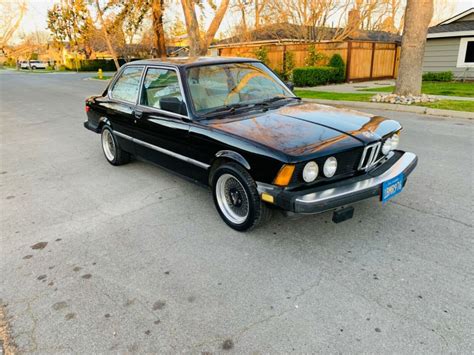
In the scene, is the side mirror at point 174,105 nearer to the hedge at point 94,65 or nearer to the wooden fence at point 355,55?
the wooden fence at point 355,55

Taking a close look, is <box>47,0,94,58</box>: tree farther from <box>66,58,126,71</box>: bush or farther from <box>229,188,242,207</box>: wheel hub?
<box>229,188,242,207</box>: wheel hub

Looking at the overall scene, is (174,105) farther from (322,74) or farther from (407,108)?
(322,74)

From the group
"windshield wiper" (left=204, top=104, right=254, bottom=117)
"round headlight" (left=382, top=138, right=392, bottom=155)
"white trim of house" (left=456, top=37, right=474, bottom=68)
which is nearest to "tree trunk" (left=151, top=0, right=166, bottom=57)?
"white trim of house" (left=456, top=37, right=474, bottom=68)

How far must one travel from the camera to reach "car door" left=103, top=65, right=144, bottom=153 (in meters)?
4.85

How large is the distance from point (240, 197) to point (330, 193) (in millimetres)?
900

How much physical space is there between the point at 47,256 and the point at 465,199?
4.33m

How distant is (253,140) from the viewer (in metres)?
3.10

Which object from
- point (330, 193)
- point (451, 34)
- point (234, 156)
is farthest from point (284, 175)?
point (451, 34)

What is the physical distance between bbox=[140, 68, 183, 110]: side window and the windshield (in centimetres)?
20

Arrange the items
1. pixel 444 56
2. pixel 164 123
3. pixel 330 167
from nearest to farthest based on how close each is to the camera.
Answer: pixel 330 167 → pixel 164 123 → pixel 444 56

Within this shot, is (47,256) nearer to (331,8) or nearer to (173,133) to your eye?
(173,133)

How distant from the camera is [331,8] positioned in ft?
66.7

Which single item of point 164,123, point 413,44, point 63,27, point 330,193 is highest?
point 63,27

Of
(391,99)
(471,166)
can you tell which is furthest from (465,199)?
(391,99)
